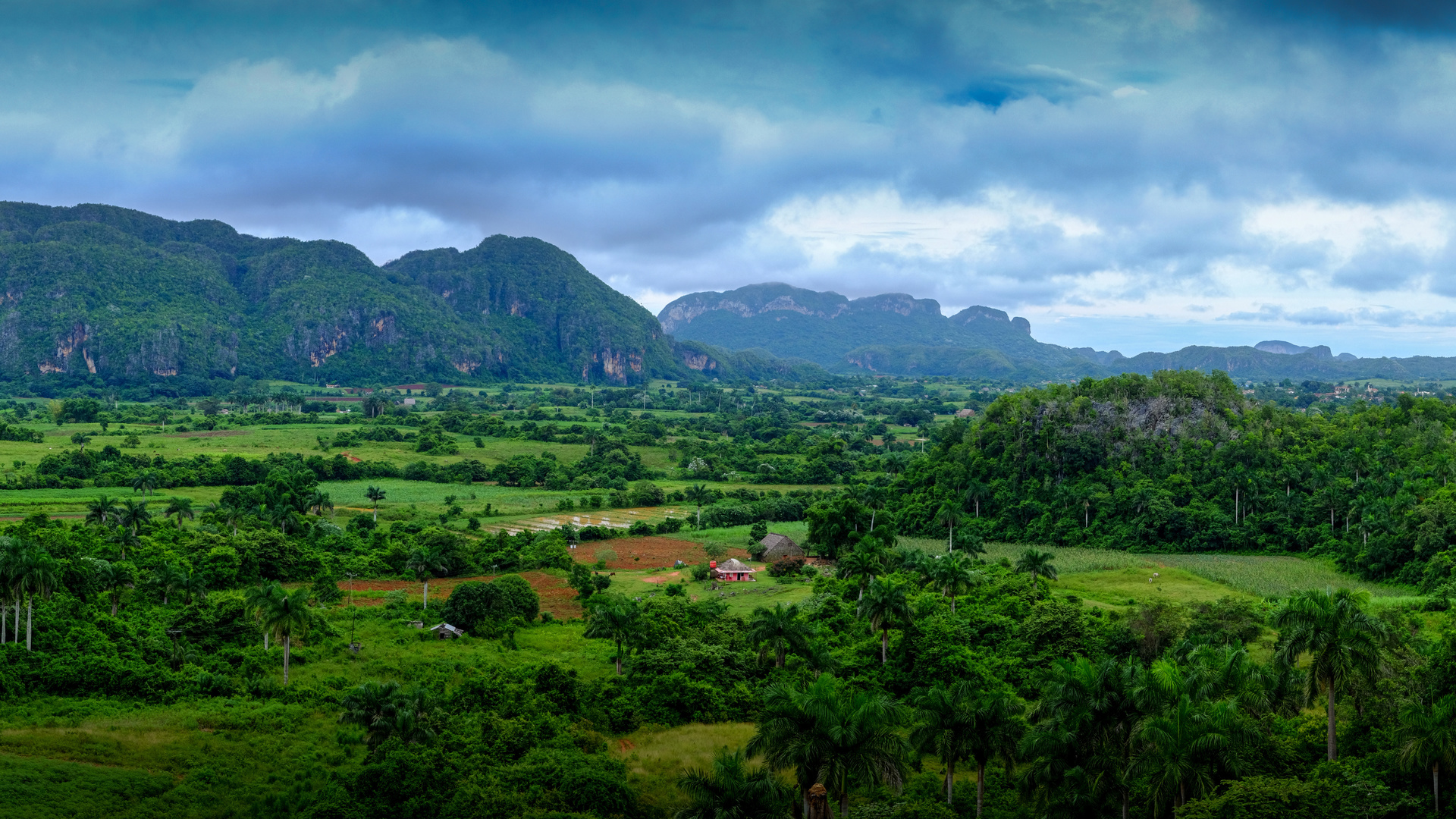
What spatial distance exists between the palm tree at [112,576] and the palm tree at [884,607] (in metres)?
28.0

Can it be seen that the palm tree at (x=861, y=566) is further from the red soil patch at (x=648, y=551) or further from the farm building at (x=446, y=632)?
the farm building at (x=446, y=632)

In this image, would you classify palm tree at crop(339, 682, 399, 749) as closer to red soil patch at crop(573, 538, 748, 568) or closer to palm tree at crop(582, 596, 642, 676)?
palm tree at crop(582, 596, 642, 676)

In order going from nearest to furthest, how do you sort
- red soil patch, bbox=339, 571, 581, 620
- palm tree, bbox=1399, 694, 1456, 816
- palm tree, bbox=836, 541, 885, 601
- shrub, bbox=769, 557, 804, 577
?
palm tree, bbox=1399, 694, 1456, 816
palm tree, bbox=836, 541, 885, 601
red soil patch, bbox=339, 571, 581, 620
shrub, bbox=769, 557, 804, 577

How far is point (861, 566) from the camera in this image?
134ft

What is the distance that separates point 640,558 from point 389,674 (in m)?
25.1

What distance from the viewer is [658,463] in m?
102

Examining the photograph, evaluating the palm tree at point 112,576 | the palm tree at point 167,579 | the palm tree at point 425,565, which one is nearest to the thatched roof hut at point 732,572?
the palm tree at point 425,565

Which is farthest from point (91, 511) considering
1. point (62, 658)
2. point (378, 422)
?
point (378, 422)

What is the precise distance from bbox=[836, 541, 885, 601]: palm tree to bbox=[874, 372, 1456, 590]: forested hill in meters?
20.0

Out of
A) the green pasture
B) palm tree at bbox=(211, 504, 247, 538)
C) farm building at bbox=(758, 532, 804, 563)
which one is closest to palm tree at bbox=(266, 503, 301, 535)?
palm tree at bbox=(211, 504, 247, 538)

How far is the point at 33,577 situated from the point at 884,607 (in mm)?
26909

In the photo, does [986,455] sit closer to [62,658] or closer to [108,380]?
[62,658]

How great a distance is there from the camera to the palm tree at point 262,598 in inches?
1211

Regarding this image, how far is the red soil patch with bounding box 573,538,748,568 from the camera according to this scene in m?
55.6
